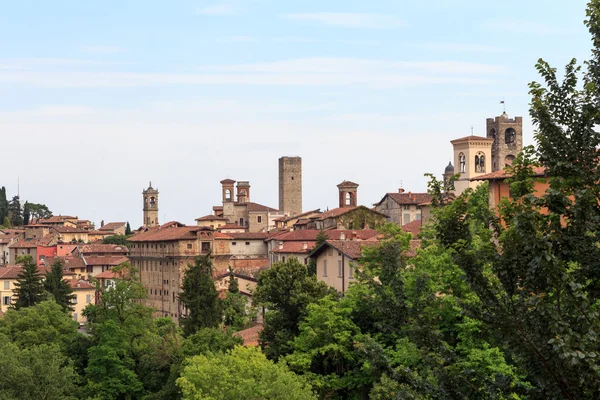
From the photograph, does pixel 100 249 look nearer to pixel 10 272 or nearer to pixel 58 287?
pixel 10 272

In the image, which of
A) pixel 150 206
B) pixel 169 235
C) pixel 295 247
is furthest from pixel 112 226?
pixel 295 247

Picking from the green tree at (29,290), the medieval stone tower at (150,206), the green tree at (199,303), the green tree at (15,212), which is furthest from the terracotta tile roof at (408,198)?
the green tree at (15,212)

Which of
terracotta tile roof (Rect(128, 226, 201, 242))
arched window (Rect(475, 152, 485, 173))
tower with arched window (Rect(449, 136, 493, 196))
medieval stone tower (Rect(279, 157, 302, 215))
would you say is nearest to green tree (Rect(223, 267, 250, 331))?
terracotta tile roof (Rect(128, 226, 201, 242))

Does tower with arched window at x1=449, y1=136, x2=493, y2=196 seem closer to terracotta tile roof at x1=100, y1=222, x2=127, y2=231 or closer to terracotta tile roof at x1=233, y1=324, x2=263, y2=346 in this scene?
terracotta tile roof at x1=233, y1=324, x2=263, y2=346

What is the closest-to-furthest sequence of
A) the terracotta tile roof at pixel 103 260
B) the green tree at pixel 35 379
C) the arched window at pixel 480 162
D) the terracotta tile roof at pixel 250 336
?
the green tree at pixel 35 379 < the terracotta tile roof at pixel 250 336 < the arched window at pixel 480 162 < the terracotta tile roof at pixel 103 260

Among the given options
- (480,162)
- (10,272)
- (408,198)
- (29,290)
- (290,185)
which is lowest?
(29,290)

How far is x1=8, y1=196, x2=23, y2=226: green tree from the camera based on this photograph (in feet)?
531

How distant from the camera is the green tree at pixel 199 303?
4688 cm

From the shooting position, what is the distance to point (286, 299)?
37688mm

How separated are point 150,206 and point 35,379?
337ft

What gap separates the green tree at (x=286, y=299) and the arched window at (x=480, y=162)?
39.9 meters

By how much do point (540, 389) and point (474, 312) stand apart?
3.53ft

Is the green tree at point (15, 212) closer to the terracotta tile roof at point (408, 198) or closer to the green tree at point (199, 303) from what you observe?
the terracotta tile roof at point (408, 198)

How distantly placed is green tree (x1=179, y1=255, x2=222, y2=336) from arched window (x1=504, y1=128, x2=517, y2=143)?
171 feet
